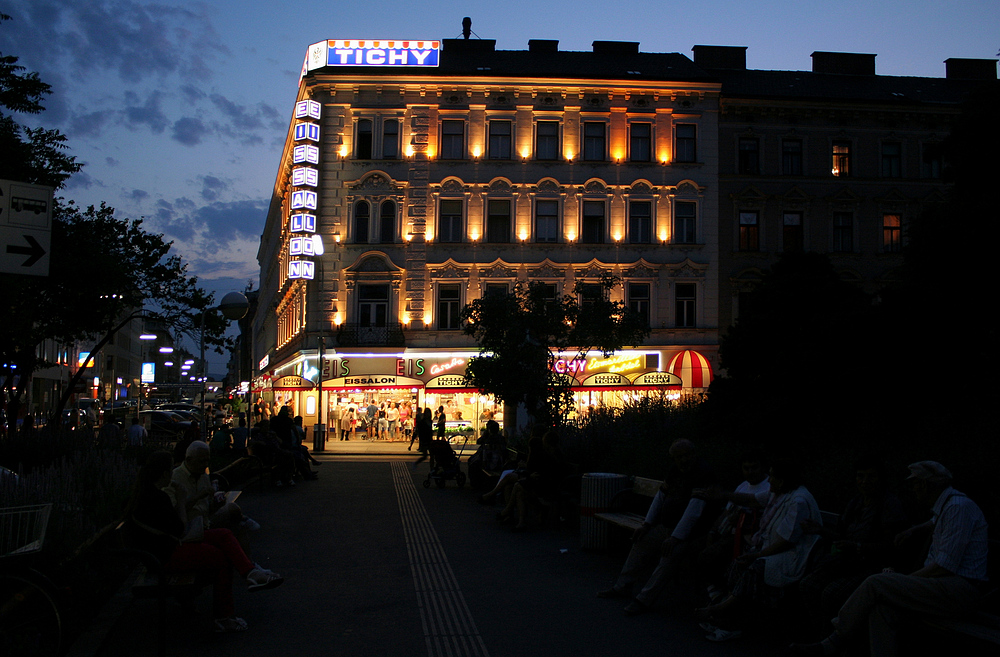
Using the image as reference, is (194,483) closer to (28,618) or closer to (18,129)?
(28,618)

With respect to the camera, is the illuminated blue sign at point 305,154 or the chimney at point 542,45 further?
the chimney at point 542,45

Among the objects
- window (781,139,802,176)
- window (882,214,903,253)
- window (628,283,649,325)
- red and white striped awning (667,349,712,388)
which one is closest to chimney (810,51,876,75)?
window (781,139,802,176)

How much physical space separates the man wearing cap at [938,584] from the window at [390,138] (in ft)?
118

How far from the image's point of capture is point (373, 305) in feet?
130

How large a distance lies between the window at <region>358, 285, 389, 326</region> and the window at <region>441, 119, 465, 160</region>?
262 inches

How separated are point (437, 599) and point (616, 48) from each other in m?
39.8

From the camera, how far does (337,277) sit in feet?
129

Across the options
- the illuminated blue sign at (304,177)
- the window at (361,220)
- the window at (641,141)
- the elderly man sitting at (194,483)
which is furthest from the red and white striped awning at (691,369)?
the elderly man sitting at (194,483)

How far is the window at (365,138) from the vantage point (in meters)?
39.8

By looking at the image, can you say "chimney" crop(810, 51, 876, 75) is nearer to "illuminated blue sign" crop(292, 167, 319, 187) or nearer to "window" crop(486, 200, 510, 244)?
"window" crop(486, 200, 510, 244)

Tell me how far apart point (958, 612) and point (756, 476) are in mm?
2656

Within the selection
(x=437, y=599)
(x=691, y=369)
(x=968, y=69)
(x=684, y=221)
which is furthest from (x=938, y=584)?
(x=968, y=69)

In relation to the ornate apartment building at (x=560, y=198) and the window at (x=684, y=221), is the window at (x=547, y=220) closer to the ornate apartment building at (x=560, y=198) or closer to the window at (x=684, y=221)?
the ornate apartment building at (x=560, y=198)

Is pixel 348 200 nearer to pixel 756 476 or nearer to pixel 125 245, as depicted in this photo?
pixel 125 245
